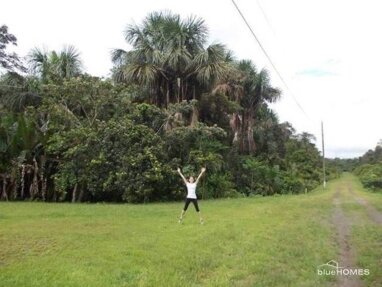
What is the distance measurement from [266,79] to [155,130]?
1752 centimetres

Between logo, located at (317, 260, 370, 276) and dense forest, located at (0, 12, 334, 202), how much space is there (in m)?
13.9

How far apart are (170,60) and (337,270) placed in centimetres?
2084

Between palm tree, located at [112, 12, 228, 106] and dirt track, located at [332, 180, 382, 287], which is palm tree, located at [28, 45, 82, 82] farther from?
dirt track, located at [332, 180, 382, 287]

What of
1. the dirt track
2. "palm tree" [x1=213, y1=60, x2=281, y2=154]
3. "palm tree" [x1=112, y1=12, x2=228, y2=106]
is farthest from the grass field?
"palm tree" [x1=213, y1=60, x2=281, y2=154]

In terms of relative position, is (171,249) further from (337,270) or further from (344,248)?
(344,248)

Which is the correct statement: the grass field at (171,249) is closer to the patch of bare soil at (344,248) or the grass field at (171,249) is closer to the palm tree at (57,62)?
the patch of bare soil at (344,248)

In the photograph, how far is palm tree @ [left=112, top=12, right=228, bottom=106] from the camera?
92.4ft

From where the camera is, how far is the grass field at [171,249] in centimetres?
796

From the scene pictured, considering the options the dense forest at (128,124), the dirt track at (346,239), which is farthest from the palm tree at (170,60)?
the dirt track at (346,239)

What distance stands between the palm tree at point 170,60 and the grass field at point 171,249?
42.5 feet

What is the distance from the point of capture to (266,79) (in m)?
40.6

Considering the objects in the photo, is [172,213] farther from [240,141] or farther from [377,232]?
[240,141]

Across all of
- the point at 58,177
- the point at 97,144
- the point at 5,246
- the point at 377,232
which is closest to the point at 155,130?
the point at 97,144

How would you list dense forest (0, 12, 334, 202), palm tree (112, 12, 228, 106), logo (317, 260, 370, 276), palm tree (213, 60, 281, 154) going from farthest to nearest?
palm tree (213, 60, 281, 154), palm tree (112, 12, 228, 106), dense forest (0, 12, 334, 202), logo (317, 260, 370, 276)
